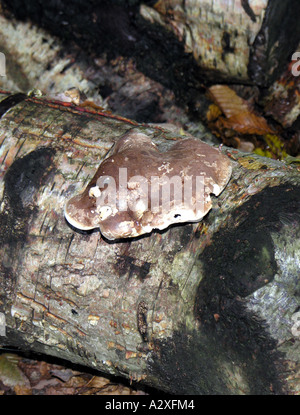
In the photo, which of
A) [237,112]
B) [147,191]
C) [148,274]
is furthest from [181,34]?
[148,274]

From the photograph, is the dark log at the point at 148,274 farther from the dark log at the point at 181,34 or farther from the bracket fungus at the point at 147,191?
the dark log at the point at 181,34

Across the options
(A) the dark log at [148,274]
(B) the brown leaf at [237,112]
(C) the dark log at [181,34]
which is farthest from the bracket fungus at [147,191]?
(B) the brown leaf at [237,112]

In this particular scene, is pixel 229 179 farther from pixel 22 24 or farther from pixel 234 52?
pixel 22 24

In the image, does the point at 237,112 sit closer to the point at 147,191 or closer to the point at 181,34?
the point at 181,34

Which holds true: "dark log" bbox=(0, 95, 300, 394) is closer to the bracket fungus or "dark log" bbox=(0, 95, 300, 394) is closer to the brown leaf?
the bracket fungus

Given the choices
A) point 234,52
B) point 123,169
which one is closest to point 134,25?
point 234,52
